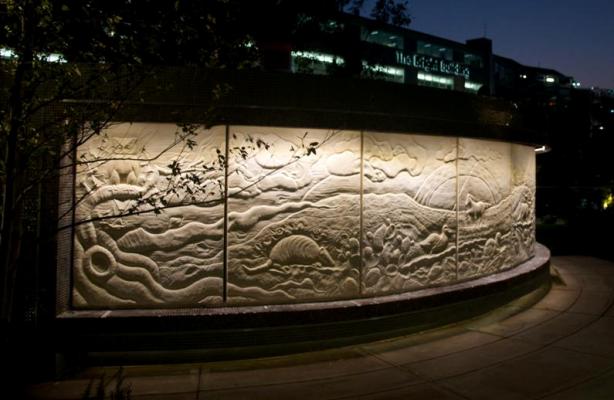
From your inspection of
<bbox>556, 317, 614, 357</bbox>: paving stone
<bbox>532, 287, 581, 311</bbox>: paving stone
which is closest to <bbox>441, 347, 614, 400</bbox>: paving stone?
<bbox>556, 317, 614, 357</bbox>: paving stone

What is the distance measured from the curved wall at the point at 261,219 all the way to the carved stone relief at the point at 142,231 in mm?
13

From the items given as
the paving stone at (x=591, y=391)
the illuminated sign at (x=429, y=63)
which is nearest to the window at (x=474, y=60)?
the illuminated sign at (x=429, y=63)

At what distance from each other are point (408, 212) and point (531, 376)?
300 centimetres

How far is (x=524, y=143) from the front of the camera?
10312 millimetres

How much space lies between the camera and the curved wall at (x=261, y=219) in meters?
6.99

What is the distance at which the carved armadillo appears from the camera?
7.41 m

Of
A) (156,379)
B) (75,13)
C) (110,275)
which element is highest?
(75,13)

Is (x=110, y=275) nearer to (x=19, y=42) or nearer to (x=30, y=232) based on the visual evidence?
(x=30, y=232)

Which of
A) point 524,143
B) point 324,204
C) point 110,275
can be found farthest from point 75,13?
point 524,143

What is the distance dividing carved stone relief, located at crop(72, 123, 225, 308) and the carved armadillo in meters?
0.80

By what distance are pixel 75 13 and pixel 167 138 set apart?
6.23 ft

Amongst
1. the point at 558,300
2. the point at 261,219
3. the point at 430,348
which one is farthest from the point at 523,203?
the point at 261,219

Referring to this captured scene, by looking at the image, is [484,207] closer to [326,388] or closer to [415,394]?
[415,394]

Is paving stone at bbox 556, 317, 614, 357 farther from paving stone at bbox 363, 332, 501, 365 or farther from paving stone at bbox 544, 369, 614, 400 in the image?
paving stone at bbox 544, 369, 614, 400
